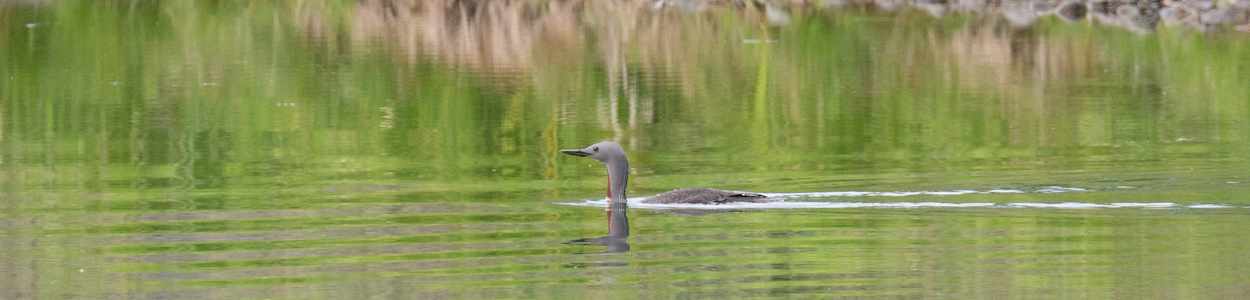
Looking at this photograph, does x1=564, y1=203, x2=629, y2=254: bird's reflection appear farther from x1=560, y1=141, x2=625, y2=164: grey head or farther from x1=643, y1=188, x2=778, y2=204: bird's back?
x1=560, y1=141, x2=625, y2=164: grey head

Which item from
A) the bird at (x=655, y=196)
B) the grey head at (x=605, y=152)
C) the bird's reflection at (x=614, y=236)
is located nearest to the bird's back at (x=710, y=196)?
the bird at (x=655, y=196)

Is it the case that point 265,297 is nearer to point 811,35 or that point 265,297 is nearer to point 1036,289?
point 1036,289

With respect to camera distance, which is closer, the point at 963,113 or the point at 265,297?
the point at 265,297

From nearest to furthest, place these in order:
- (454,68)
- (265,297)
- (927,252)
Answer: (265,297), (927,252), (454,68)

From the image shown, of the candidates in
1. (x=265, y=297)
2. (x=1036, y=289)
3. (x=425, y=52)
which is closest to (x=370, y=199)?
(x=265, y=297)

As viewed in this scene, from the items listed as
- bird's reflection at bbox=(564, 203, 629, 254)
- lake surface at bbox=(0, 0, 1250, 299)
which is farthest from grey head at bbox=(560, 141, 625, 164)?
bird's reflection at bbox=(564, 203, 629, 254)

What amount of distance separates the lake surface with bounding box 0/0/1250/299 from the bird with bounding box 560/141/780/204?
10 centimetres

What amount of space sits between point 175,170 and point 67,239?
3299mm

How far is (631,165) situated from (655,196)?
7.05 feet

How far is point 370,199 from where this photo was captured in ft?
33.3

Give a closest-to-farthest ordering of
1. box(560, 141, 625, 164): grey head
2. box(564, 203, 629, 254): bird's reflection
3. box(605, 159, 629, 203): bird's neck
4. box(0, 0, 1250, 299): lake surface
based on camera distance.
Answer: box(0, 0, 1250, 299): lake surface → box(564, 203, 629, 254): bird's reflection → box(605, 159, 629, 203): bird's neck → box(560, 141, 625, 164): grey head

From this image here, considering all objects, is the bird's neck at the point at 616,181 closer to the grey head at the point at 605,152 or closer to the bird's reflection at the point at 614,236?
the grey head at the point at 605,152

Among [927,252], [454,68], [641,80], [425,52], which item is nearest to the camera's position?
[927,252]

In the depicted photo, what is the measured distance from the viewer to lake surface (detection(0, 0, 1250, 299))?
295 inches
